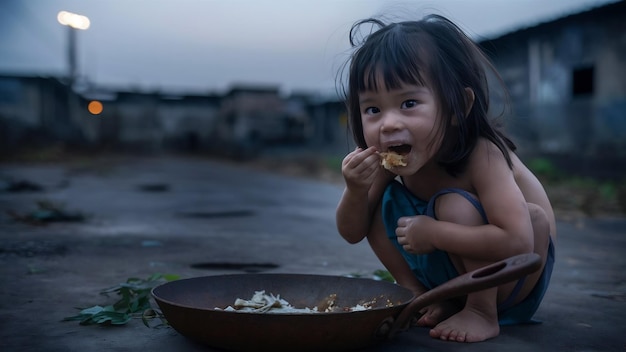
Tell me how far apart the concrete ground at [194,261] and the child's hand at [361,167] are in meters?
0.47

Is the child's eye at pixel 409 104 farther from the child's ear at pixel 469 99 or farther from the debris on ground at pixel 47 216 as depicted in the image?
the debris on ground at pixel 47 216

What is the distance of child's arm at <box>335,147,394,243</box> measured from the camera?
69.1 inches

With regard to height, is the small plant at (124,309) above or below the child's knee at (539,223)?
below

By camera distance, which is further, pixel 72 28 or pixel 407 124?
pixel 72 28

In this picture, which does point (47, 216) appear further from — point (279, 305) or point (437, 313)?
point (437, 313)

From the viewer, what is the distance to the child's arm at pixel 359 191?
5.76 ft

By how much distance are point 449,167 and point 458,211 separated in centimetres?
15

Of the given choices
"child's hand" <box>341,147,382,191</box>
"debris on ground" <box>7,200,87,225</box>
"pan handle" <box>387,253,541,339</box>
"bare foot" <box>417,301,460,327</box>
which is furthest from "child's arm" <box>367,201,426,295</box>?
"debris on ground" <box>7,200,87,225</box>

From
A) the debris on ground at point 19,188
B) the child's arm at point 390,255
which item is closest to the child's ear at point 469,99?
the child's arm at point 390,255

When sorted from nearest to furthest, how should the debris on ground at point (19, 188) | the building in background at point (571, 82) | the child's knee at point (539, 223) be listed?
the child's knee at point (539, 223)
the debris on ground at point (19, 188)
the building in background at point (571, 82)

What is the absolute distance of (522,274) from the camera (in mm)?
1379

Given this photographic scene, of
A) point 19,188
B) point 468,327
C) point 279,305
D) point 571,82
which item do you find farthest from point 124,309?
point 571,82

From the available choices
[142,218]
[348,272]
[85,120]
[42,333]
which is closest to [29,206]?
[142,218]

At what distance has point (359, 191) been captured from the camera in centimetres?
186
